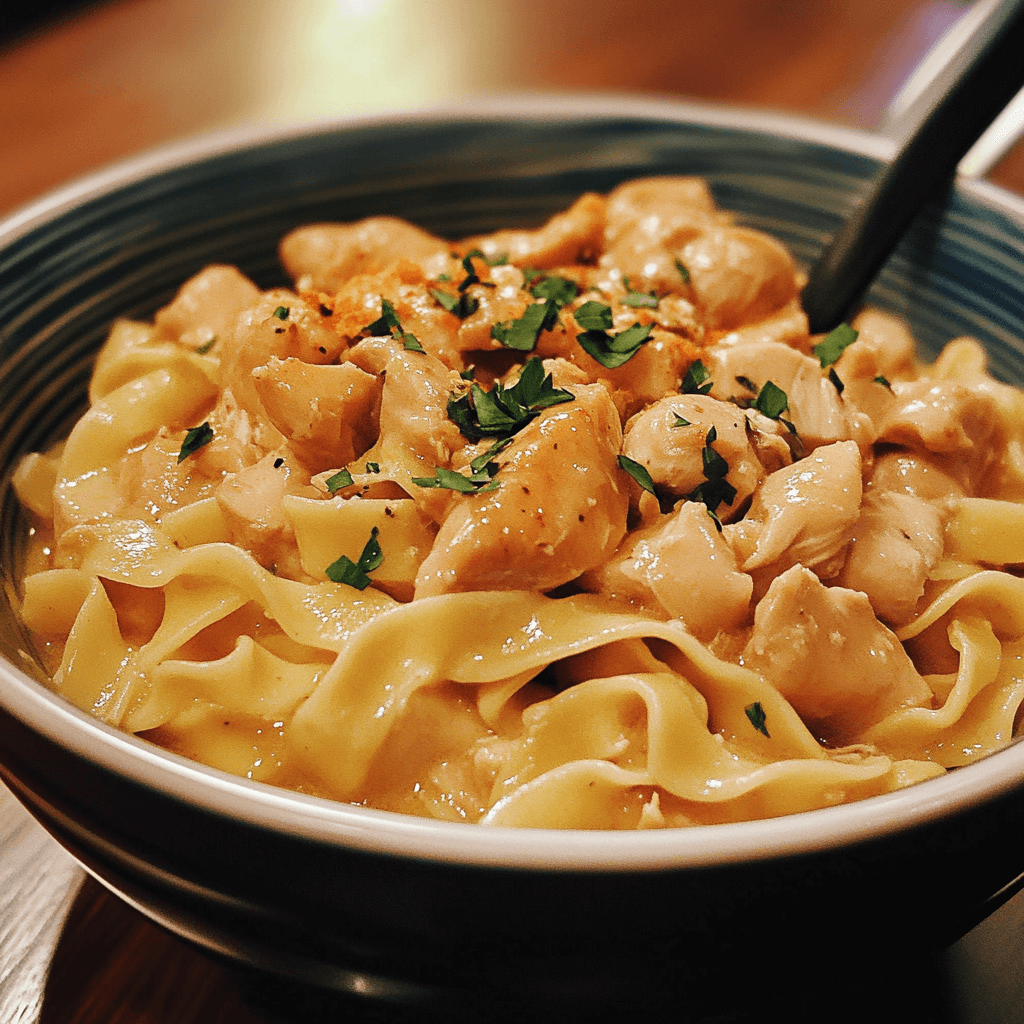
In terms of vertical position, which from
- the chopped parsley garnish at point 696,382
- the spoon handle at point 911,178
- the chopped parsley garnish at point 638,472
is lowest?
the chopped parsley garnish at point 638,472

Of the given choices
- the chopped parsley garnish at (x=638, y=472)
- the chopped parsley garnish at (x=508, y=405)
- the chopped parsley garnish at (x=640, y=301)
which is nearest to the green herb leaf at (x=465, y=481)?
the chopped parsley garnish at (x=508, y=405)

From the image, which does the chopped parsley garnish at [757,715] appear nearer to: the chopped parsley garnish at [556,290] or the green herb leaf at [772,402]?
the green herb leaf at [772,402]

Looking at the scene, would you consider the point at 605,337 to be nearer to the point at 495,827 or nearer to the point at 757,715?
the point at 757,715

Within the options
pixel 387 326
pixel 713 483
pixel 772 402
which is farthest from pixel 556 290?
pixel 713 483

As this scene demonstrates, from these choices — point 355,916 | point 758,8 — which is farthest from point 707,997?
point 758,8

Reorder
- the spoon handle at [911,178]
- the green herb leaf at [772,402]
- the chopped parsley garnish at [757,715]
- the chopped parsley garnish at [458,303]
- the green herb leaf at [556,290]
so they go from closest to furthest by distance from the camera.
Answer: the chopped parsley garnish at [757,715] → the green herb leaf at [772,402] → the chopped parsley garnish at [458,303] → the green herb leaf at [556,290] → the spoon handle at [911,178]

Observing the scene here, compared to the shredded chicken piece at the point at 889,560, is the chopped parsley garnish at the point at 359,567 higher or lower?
lower

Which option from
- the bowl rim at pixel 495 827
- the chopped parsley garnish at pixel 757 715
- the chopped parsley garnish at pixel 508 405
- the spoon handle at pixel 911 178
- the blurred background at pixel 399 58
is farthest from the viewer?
the blurred background at pixel 399 58
